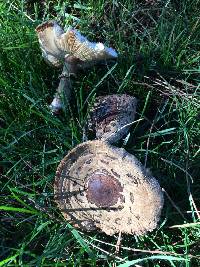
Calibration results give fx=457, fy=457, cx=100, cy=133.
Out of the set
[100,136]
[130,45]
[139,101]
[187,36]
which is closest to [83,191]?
[100,136]

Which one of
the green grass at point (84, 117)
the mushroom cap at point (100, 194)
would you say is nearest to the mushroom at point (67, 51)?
the green grass at point (84, 117)

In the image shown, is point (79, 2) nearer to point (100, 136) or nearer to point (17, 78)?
point (17, 78)

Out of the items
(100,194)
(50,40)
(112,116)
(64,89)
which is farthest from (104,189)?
(50,40)

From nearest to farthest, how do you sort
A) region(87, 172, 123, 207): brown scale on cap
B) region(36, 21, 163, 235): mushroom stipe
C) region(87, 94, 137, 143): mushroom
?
region(36, 21, 163, 235): mushroom stipe, region(87, 172, 123, 207): brown scale on cap, region(87, 94, 137, 143): mushroom

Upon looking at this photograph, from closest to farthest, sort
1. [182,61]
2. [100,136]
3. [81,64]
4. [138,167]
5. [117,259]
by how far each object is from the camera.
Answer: [138,167] < [117,259] < [100,136] < [81,64] < [182,61]

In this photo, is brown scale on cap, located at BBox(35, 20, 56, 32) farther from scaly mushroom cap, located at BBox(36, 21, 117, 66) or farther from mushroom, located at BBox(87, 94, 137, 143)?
mushroom, located at BBox(87, 94, 137, 143)

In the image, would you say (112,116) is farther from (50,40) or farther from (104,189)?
(50,40)

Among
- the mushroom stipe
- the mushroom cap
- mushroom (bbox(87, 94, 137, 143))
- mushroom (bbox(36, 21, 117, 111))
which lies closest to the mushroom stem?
mushroom (bbox(36, 21, 117, 111))
